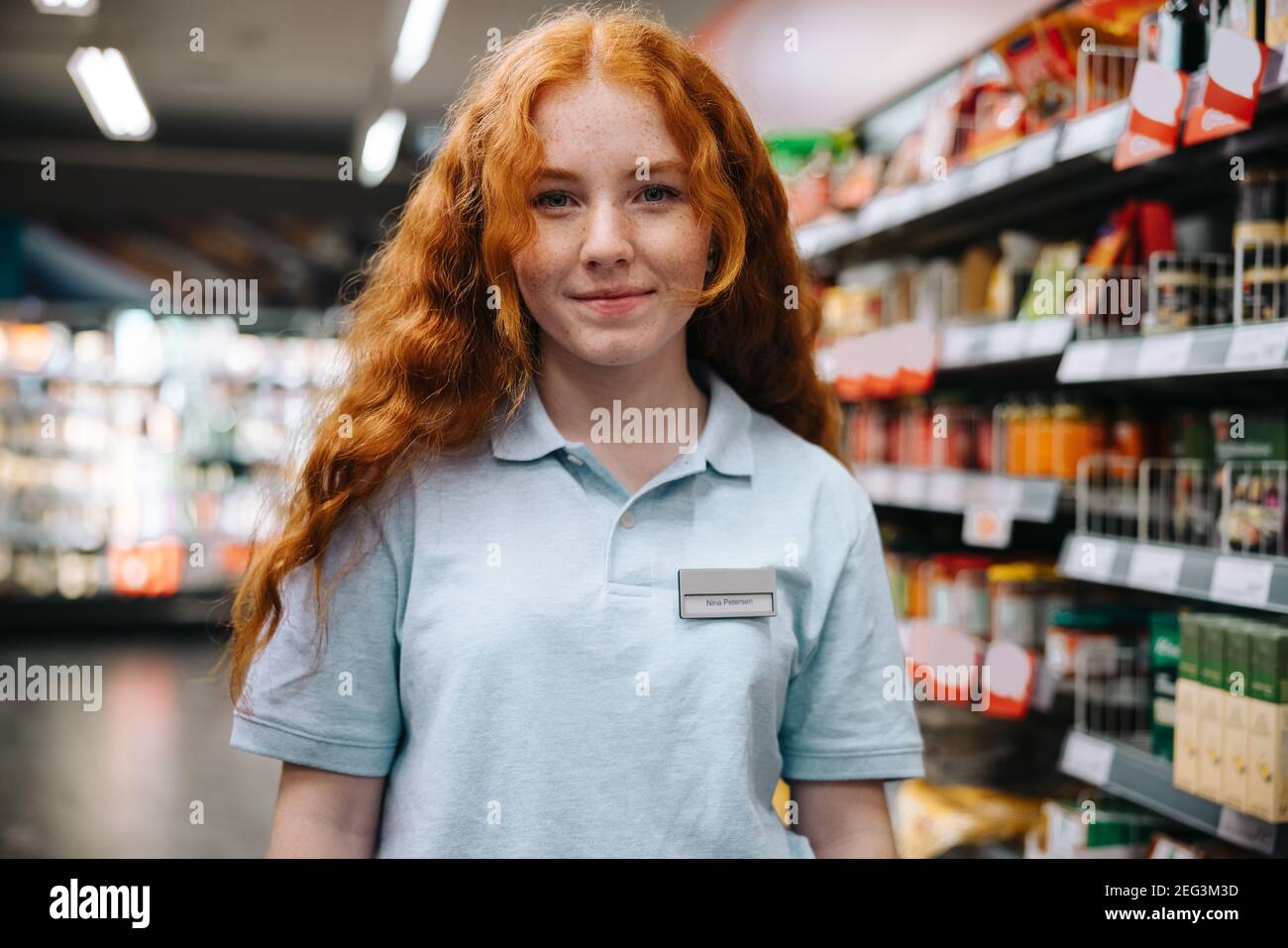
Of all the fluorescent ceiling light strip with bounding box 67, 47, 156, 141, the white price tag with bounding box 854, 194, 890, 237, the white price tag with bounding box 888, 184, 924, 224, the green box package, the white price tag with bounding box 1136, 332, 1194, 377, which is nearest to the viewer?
the white price tag with bounding box 1136, 332, 1194, 377

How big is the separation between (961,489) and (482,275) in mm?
1846

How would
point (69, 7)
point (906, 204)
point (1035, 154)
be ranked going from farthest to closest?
point (69, 7)
point (906, 204)
point (1035, 154)

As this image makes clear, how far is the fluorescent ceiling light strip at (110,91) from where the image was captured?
562 cm

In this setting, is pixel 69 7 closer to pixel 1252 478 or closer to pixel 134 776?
pixel 134 776

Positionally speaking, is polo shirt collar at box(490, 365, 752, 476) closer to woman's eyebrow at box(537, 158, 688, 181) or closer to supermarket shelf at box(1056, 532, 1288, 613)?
woman's eyebrow at box(537, 158, 688, 181)

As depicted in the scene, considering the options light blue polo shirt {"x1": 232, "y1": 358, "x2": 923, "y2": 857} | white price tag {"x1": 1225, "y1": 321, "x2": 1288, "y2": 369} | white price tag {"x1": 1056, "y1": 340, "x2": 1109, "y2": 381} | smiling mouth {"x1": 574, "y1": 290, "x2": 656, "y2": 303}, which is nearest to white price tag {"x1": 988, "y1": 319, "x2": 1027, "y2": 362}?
white price tag {"x1": 1056, "y1": 340, "x2": 1109, "y2": 381}

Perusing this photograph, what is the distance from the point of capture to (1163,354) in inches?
79.7

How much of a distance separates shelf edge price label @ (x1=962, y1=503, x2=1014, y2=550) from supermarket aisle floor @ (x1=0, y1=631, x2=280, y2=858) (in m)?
2.26

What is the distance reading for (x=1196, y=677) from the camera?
1.91 metres

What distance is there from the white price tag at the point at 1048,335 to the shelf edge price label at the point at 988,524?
385 millimetres

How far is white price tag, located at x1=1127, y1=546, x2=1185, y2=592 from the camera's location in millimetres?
1976

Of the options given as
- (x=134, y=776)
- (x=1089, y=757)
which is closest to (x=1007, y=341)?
(x=1089, y=757)
